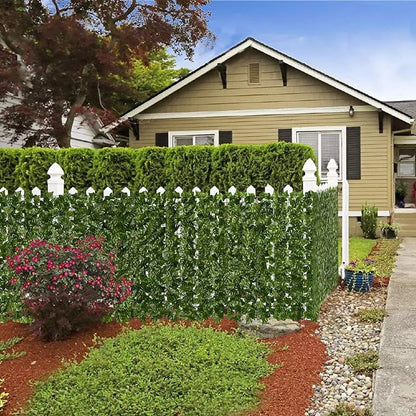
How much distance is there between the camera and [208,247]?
5258 mm

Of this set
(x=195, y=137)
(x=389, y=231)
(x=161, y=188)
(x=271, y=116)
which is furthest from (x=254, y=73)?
(x=161, y=188)

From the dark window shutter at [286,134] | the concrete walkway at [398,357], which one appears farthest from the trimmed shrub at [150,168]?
the dark window shutter at [286,134]

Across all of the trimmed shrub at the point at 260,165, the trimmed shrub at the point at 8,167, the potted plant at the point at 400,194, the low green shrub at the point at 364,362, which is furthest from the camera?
the potted plant at the point at 400,194

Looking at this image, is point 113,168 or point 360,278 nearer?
point 360,278

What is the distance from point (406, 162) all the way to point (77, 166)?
17231 mm

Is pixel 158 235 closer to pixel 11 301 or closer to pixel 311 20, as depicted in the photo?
pixel 11 301

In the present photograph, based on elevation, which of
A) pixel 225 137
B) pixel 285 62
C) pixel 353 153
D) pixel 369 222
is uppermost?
pixel 285 62

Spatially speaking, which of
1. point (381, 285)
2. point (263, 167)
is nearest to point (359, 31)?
point (263, 167)

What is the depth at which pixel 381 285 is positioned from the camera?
7246 millimetres

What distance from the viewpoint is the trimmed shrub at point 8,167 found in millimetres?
9391

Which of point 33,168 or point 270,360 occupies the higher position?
point 33,168

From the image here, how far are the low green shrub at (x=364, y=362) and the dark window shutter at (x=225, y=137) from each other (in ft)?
38.2

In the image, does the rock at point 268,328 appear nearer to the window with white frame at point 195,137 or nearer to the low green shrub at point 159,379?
the low green shrub at point 159,379

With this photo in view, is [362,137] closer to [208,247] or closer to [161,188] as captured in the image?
[161,188]
